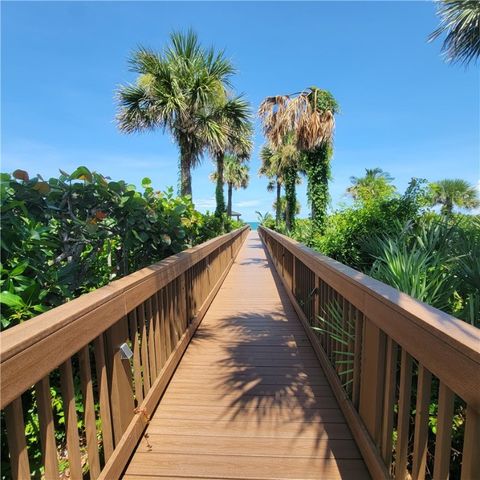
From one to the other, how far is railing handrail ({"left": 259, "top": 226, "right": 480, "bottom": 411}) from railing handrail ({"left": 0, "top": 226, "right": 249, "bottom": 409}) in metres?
1.28

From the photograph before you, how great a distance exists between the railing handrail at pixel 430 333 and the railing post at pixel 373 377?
0.40 ft

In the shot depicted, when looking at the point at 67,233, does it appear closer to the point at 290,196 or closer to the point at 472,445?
the point at 472,445

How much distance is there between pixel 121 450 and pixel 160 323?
107 centimetres

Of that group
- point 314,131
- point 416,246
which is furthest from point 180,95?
A: point 416,246

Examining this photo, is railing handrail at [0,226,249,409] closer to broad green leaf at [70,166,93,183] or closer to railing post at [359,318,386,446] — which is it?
broad green leaf at [70,166,93,183]

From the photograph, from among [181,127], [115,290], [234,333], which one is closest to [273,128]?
[181,127]

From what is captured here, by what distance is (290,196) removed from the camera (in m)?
17.1

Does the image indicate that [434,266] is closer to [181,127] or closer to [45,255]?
[45,255]

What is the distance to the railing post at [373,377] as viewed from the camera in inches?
71.8

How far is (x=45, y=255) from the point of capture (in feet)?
6.98

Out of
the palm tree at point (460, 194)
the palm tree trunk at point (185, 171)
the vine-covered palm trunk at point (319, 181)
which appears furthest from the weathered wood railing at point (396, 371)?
the palm tree at point (460, 194)

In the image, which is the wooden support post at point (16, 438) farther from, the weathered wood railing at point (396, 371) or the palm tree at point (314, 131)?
the palm tree at point (314, 131)

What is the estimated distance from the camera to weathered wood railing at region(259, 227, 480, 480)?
1074 millimetres

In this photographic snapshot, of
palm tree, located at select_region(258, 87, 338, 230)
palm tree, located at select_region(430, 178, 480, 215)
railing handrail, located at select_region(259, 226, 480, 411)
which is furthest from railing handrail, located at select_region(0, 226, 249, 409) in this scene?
palm tree, located at select_region(430, 178, 480, 215)
